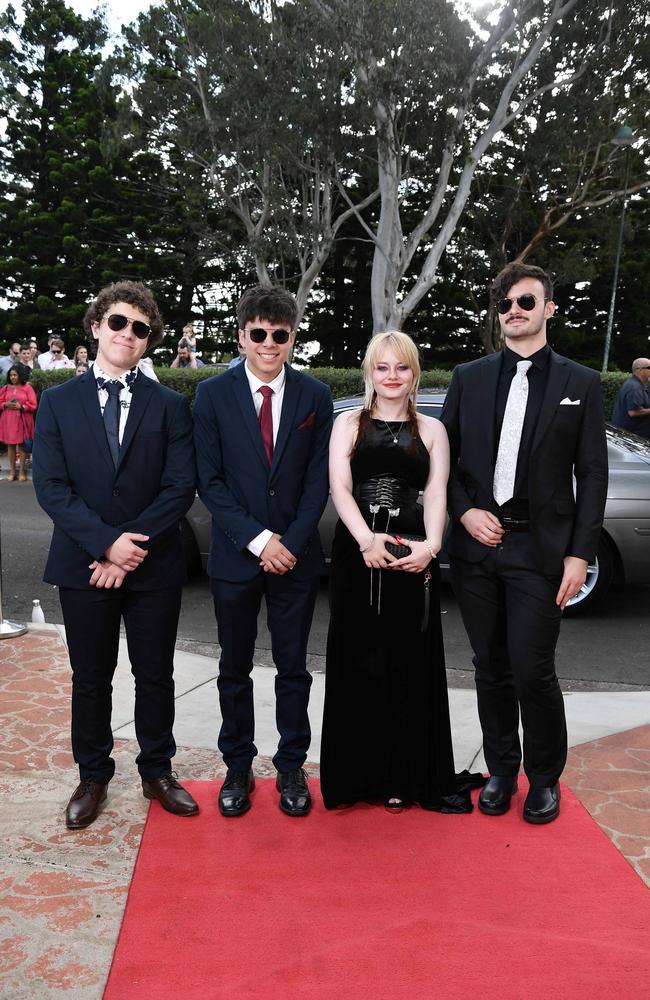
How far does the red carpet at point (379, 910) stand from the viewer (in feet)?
A: 8.04

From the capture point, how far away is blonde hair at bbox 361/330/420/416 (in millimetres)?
3352

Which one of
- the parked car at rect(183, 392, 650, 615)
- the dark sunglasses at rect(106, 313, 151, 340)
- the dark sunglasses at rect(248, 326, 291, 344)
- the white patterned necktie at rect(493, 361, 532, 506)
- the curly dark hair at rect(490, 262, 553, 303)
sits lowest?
the parked car at rect(183, 392, 650, 615)

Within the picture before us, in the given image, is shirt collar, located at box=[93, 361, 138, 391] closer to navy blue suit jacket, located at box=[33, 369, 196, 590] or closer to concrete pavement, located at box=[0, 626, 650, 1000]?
navy blue suit jacket, located at box=[33, 369, 196, 590]

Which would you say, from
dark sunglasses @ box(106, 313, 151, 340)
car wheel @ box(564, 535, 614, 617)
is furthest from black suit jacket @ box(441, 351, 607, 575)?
car wheel @ box(564, 535, 614, 617)

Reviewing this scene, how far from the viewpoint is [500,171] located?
2686 cm

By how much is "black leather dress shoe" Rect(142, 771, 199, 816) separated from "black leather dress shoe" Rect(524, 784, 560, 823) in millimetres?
1361

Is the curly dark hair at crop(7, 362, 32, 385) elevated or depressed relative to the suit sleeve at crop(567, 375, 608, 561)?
depressed

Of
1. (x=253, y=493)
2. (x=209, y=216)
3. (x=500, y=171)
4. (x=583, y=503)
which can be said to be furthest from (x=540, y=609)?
(x=209, y=216)

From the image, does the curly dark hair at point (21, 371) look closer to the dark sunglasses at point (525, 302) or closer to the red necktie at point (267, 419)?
the red necktie at point (267, 419)

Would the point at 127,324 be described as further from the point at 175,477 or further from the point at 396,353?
the point at 396,353

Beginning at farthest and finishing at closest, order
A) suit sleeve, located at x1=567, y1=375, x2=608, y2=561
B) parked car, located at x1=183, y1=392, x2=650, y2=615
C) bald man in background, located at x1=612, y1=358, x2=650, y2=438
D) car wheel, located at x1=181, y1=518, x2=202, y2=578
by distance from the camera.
Result: bald man in background, located at x1=612, y1=358, x2=650, y2=438, car wheel, located at x1=181, y1=518, x2=202, y2=578, parked car, located at x1=183, y1=392, x2=650, y2=615, suit sleeve, located at x1=567, y1=375, x2=608, y2=561

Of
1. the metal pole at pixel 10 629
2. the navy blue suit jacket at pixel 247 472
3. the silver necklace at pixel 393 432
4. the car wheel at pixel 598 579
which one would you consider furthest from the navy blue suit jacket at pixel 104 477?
the car wheel at pixel 598 579

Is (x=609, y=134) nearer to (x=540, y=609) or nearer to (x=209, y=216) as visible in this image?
(x=209, y=216)

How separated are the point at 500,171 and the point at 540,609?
2628cm
